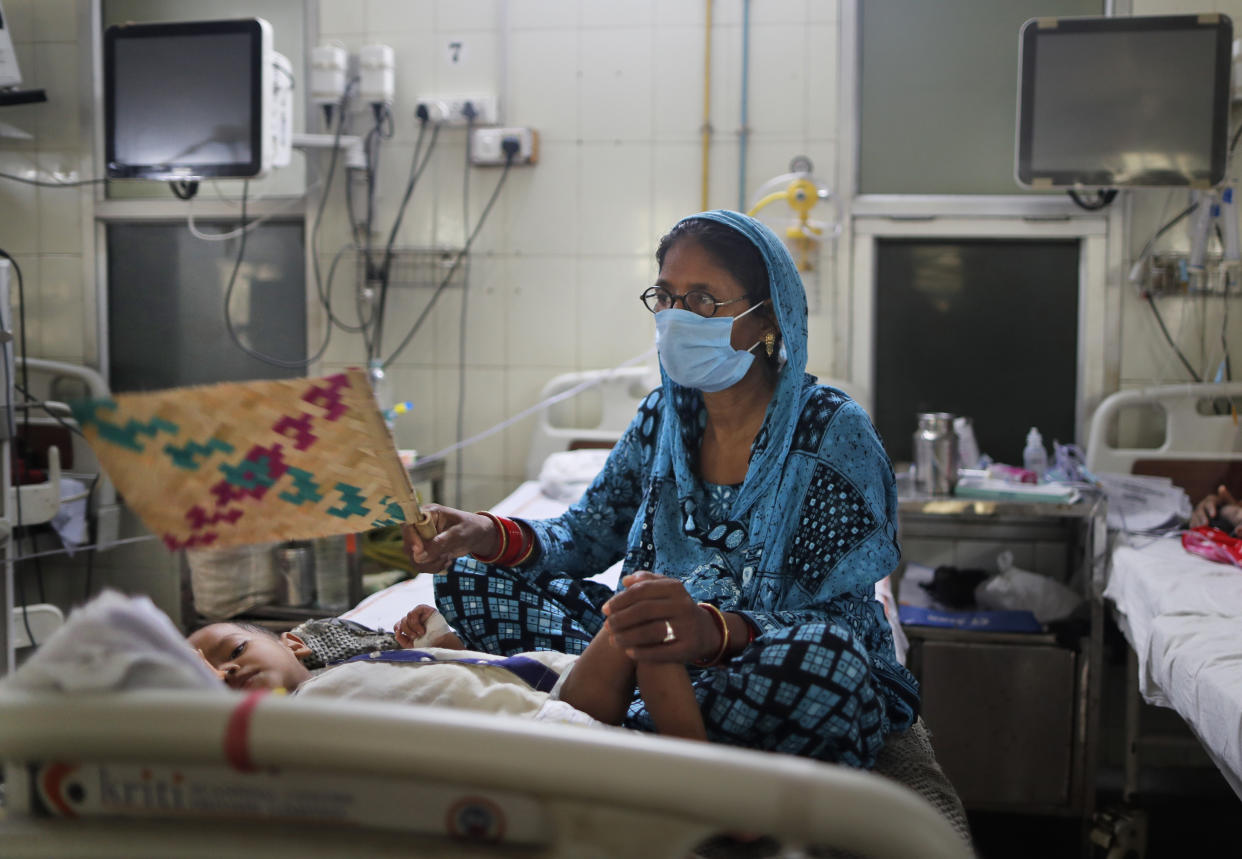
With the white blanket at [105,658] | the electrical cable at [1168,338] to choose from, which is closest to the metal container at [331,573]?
the white blanket at [105,658]

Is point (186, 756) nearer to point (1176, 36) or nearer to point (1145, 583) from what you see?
point (1145, 583)

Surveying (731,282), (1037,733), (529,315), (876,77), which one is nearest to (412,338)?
(529,315)

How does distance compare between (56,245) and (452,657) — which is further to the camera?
(56,245)

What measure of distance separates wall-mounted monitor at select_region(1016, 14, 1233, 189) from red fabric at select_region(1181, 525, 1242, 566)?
1.08 meters

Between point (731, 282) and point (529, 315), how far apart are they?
204 cm

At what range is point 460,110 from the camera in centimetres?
362

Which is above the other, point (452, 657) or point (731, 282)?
point (731, 282)

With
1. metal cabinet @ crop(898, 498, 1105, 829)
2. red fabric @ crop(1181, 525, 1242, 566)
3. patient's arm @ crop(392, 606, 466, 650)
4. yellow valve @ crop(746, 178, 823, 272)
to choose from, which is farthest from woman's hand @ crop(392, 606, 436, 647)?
red fabric @ crop(1181, 525, 1242, 566)

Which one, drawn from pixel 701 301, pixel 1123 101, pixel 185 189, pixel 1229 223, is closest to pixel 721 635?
pixel 701 301

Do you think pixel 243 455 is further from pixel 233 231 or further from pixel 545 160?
pixel 233 231

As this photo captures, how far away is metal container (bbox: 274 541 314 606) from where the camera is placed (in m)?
3.13

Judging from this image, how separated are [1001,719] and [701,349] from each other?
1765 millimetres

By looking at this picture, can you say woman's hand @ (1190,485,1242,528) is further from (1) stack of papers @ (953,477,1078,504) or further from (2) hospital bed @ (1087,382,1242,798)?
(1) stack of papers @ (953,477,1078,504)

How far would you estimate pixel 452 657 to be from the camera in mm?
1556
